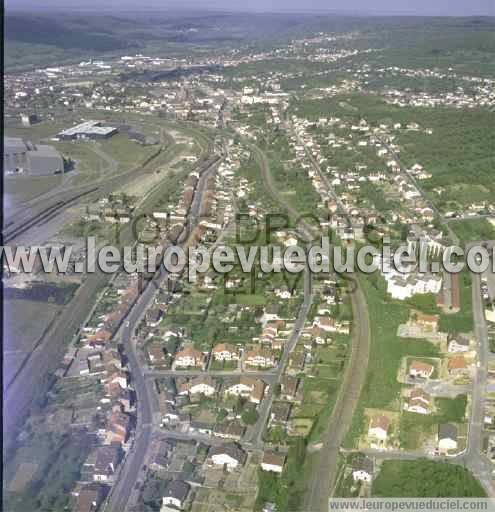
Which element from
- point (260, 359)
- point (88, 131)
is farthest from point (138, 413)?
point (88, 131)

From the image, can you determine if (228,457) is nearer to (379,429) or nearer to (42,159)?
(379,429)

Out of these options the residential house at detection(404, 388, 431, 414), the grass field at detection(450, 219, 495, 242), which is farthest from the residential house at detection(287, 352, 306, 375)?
the grass field at detection(450, 219, 495, 242)

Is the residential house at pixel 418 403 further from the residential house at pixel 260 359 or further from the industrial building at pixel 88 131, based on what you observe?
the industrial building at pixel 88 131

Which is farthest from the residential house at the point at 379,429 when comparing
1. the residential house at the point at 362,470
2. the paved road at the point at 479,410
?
the paved road at the point at 479,410

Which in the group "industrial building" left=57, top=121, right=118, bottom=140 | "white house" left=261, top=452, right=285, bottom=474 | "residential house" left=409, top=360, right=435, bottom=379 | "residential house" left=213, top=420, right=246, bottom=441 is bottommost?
"residential house" left=213, top=420, right=246, bottom=441

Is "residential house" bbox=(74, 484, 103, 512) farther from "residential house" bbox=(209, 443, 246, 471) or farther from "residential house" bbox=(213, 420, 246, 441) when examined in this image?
"residential house" bbox=(213, 420, 246, 441)

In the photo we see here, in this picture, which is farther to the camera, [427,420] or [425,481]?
[427,420]
